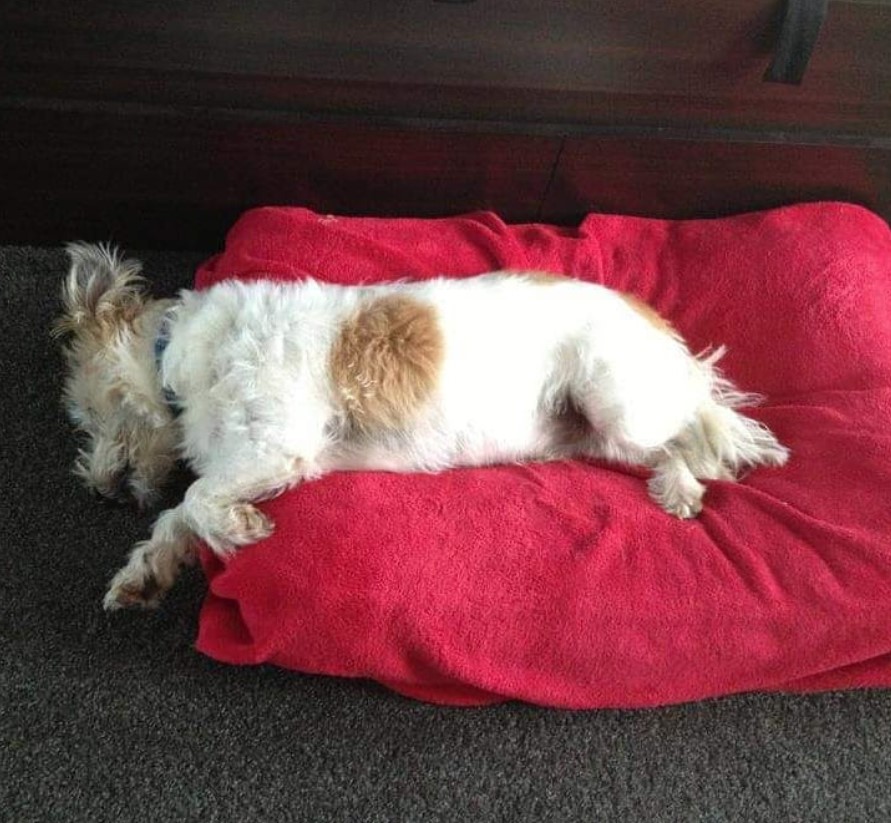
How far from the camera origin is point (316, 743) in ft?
6.21

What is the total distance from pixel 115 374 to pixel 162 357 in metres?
0.14

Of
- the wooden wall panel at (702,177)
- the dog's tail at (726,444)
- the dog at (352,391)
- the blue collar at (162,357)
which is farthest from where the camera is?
the wooden wall panel at (702,177)

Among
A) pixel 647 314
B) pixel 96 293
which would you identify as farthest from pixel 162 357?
pixel 647 314

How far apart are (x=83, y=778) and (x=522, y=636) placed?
3.29 ft

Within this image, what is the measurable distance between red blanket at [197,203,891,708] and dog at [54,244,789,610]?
80mm

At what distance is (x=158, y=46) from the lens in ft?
6.83

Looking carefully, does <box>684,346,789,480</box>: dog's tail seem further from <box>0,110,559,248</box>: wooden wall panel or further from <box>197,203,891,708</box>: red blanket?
<box>0,110,559,248</box>: wooden wall panel

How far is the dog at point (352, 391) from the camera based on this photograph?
1.90 metres

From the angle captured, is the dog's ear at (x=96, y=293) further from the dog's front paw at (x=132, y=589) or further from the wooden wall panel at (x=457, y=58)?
the dog's front paw at (x=132, y=589)

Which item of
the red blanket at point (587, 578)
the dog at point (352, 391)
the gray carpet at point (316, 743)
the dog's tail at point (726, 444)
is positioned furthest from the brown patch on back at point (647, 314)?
the gray carpet at point (316, 743)

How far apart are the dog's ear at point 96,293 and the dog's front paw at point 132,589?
0.60m

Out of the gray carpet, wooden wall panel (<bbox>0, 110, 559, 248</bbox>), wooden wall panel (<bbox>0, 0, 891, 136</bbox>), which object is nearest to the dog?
the gray carpet

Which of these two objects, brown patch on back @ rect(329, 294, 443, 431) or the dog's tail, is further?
the dog's tail

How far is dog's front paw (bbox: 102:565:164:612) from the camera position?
1.95 metres
